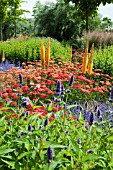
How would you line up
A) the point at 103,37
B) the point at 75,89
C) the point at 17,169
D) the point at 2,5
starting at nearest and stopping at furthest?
the point at 17,169
the point at 75,89
the point at 103,37
the point at 2,5

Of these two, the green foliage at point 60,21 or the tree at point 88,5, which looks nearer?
the tree at point 88,5

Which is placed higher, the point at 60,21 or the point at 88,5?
the point at 88,5

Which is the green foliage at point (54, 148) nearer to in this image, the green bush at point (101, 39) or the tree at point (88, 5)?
the green bush at point (101, 39)

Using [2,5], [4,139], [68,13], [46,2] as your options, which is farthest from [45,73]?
[2,5]

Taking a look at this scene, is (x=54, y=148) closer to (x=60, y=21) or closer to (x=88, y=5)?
(x=88, y=5)

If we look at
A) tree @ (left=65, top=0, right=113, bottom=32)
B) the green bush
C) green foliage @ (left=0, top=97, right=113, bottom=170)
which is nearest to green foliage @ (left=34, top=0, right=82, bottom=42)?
tree @ (left=65, top=0, right=113, bottom=32)

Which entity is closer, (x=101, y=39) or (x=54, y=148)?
(x=54, y=148)


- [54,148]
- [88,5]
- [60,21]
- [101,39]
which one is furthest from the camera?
[60,21]

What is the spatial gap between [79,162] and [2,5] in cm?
2522

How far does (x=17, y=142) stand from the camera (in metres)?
2.55

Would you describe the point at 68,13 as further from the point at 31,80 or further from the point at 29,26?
the point at 29,26

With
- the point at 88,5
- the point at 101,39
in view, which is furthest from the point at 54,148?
the point at 88,5

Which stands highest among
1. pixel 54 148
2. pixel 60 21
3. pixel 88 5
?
pixel 88 5

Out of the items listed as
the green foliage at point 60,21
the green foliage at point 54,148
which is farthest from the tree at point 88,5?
the green foliage at point 54,148
